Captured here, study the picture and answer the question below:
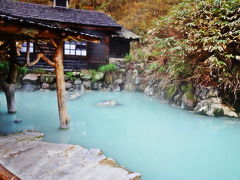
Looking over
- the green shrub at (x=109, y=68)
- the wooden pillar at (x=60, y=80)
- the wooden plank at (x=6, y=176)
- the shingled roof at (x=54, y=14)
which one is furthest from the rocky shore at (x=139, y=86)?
the wooden plank at (x=6, y=176)

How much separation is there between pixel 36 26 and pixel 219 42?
648cm

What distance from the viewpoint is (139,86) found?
14031 millimetres

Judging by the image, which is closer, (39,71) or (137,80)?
(39,71)

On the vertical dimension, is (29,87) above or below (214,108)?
above

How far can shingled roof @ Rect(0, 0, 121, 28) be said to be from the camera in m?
13.2

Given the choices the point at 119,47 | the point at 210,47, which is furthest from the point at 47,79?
the point at 210,47

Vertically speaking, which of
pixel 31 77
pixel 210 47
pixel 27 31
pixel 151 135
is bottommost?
pixel 151 135

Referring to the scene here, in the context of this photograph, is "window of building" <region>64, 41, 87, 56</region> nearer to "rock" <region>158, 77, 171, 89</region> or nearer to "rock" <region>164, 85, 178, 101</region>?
"rock" <region>158, 77, 171, 89</region>

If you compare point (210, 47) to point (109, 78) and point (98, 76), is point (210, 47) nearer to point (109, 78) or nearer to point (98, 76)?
point (109, 78)

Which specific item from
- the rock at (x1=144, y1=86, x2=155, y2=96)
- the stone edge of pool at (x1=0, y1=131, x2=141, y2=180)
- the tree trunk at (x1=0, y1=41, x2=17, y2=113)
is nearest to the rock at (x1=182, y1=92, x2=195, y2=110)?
the rock at (x1=144, y1=86, x2=155, y2=96)

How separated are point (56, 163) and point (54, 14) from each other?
13.0 metres

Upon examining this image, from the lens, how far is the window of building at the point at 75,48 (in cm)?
1464

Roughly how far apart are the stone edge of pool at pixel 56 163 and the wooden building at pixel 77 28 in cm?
1106

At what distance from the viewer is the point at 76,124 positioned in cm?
643
